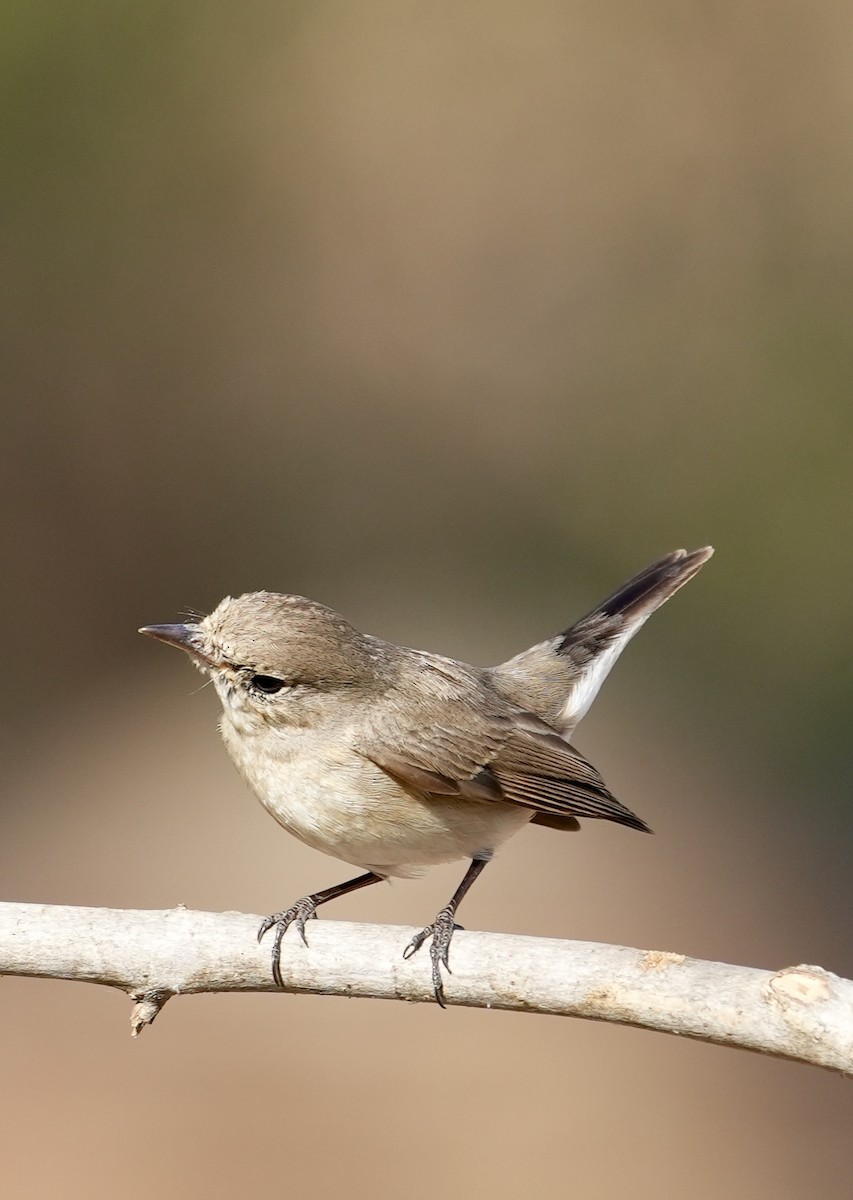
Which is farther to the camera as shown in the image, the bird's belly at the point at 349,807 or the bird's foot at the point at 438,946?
the bird's belly at the point at 349,807

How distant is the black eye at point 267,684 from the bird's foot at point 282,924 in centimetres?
59

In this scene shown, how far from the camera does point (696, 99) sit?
10.0 m

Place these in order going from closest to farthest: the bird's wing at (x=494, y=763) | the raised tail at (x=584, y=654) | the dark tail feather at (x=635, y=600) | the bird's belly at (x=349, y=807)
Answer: the bird's belly at (x=349, y=807), the bird's wing at (x=494, y=763), the raised tail at (x=584, y=654), the dark tail feather at (x=635, y=600)

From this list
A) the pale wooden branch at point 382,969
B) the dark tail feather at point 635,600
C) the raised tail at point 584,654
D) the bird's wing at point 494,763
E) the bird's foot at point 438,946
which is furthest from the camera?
the dark tail feather at point 635,600

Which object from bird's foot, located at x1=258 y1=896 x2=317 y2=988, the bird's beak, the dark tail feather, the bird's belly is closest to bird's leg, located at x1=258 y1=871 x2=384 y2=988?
bird's foot, located at x1=258 y1=896 x2=317 y2=988

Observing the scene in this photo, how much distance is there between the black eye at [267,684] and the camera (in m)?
3.67

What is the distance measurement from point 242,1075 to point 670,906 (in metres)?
2.93

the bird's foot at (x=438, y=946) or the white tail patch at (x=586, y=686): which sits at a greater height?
the white tail patch at (x=586, y=686)

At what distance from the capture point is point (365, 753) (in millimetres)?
3672

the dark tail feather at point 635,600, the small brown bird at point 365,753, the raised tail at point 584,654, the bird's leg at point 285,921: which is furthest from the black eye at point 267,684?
the dark tail feather at point 635,600

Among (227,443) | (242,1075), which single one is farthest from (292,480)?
(242,1075)

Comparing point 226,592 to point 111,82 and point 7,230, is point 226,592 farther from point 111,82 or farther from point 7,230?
point 111,82

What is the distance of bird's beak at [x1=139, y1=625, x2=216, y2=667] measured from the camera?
12.0ft

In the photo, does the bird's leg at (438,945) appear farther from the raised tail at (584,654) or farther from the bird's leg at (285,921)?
the raised tail at (584,654)
